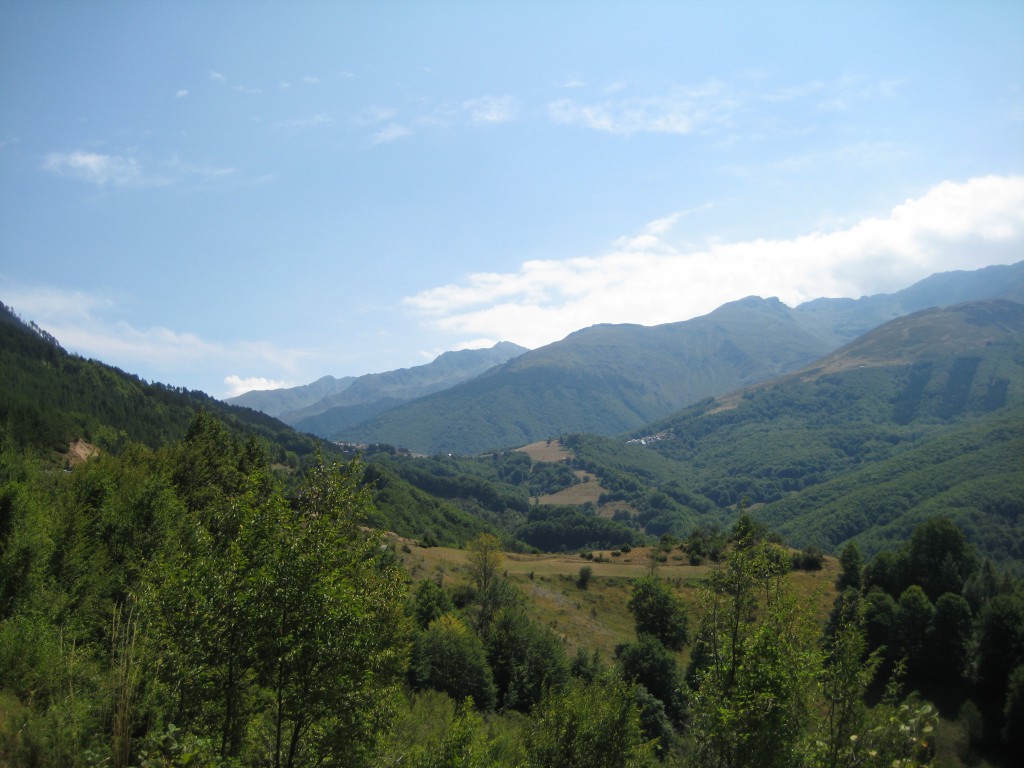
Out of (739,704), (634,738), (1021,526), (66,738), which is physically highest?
(66,738)

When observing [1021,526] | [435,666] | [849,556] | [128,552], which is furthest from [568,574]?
[1021,526]

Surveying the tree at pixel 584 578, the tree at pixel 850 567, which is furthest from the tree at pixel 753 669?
the tree at pixel 584 578

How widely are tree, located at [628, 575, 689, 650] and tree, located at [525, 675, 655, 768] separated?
49626mm

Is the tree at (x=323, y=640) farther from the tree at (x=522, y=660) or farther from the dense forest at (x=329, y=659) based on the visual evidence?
the tree at (x=522, y=660)

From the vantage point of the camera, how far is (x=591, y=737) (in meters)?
21.0

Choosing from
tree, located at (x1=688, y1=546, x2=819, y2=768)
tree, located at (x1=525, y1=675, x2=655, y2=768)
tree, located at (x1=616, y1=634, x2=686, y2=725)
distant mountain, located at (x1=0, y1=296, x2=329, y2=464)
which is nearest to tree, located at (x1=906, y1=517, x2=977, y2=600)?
tree, located at (x1=616, y1=634, x2=686, y2=725)

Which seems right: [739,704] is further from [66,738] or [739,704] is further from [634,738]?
[66,738]

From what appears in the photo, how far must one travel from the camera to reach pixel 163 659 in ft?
35.6

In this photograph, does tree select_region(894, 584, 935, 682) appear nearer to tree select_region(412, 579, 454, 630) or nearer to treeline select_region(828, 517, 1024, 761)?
treeline select_region(828, 517, 1024, 761)

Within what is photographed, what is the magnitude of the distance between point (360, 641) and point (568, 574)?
85.0 metres

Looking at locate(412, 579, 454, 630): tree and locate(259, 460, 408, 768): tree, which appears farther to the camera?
locate(412, 579, 454, 630): tree

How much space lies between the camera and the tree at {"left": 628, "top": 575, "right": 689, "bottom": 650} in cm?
6888

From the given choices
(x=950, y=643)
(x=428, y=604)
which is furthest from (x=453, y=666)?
(x=950, y=643)

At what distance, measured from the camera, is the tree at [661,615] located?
68.9m
